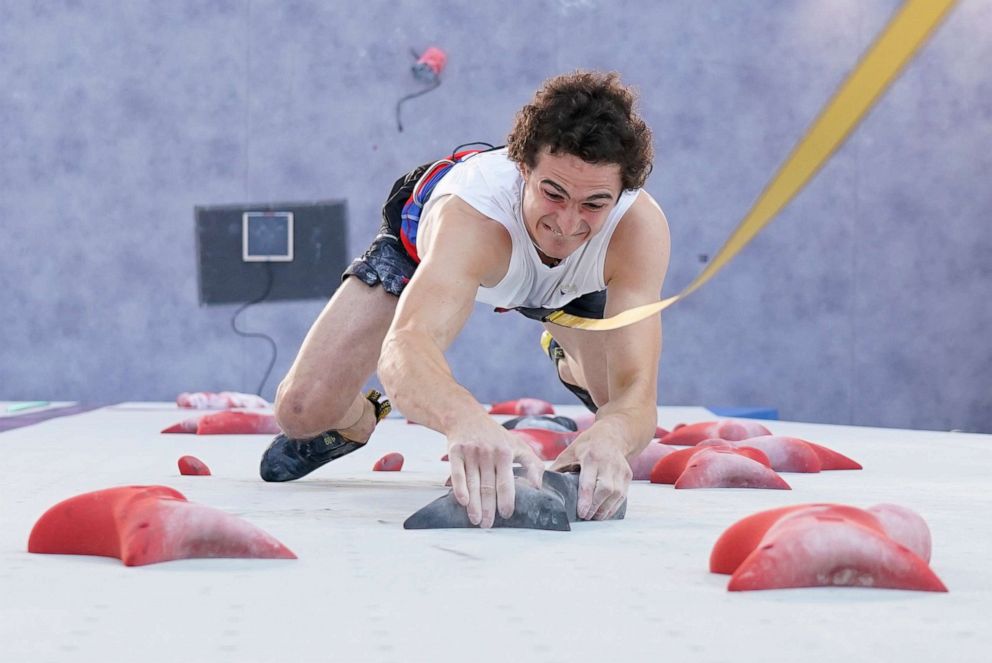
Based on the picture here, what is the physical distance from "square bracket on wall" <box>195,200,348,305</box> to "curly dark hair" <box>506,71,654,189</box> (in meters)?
4.24

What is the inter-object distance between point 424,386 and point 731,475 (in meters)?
0.73

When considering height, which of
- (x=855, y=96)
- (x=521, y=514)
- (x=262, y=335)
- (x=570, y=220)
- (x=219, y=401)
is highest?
(x=855, y=96)

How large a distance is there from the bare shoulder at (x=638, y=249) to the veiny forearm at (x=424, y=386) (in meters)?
0.48

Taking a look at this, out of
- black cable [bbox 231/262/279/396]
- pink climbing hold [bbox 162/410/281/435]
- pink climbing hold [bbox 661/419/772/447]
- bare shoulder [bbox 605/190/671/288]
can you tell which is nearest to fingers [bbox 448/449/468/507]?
bare shoulder [bbox 605/190/671/288]

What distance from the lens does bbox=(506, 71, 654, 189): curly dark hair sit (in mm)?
1879

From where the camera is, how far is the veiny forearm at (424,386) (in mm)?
1657

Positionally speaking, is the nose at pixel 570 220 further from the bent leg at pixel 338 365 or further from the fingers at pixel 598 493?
the bent leg at pixel 338 365

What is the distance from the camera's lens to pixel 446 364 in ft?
5.94

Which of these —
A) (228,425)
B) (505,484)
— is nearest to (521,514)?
(505,484)

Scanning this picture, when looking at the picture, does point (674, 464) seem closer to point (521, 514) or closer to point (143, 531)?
point (521, 514)

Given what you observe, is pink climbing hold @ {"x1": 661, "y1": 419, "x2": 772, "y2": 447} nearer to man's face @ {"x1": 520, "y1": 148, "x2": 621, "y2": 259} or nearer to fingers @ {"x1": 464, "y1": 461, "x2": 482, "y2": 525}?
man's face @ {"x1": 520, "y1": 148, "x2": 621, "y2": 259}

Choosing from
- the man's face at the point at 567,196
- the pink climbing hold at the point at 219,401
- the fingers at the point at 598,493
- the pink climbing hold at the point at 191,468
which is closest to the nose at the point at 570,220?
the man's face at the point at 567,196

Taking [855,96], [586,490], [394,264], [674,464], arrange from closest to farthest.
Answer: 1. [855,96]
2. [586,490]
3. [674,464]
4. [394,264]

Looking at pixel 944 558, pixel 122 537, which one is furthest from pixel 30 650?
pixel 944 558
